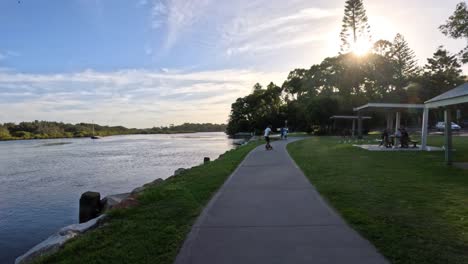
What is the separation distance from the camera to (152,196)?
7965 mm

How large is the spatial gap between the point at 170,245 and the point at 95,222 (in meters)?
2.62

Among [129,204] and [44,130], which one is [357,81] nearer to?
[129,204]

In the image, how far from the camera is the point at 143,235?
5027mm

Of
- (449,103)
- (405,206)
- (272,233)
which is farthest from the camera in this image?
(449,103)

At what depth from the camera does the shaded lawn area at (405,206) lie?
421 centimetres

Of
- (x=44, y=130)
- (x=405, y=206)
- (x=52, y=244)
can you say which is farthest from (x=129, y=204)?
(x=44, y=130)

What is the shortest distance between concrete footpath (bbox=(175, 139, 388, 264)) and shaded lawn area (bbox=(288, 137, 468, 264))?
1.10 ft

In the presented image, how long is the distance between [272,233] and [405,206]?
119 inches

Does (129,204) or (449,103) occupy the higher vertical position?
(449,103)

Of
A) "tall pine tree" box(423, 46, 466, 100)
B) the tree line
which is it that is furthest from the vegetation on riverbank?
"tall pine tree" box(423, 46, 466, 100)

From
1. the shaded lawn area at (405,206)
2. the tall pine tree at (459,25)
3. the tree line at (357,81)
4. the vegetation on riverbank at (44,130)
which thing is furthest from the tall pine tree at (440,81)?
the vegetation on riverbank at (44,130)

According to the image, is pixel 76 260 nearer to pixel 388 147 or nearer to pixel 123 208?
pixel 123 208

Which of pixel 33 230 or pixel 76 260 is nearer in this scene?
pixel 76 260

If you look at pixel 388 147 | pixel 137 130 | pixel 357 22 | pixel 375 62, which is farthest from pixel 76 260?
pixel 137 130
